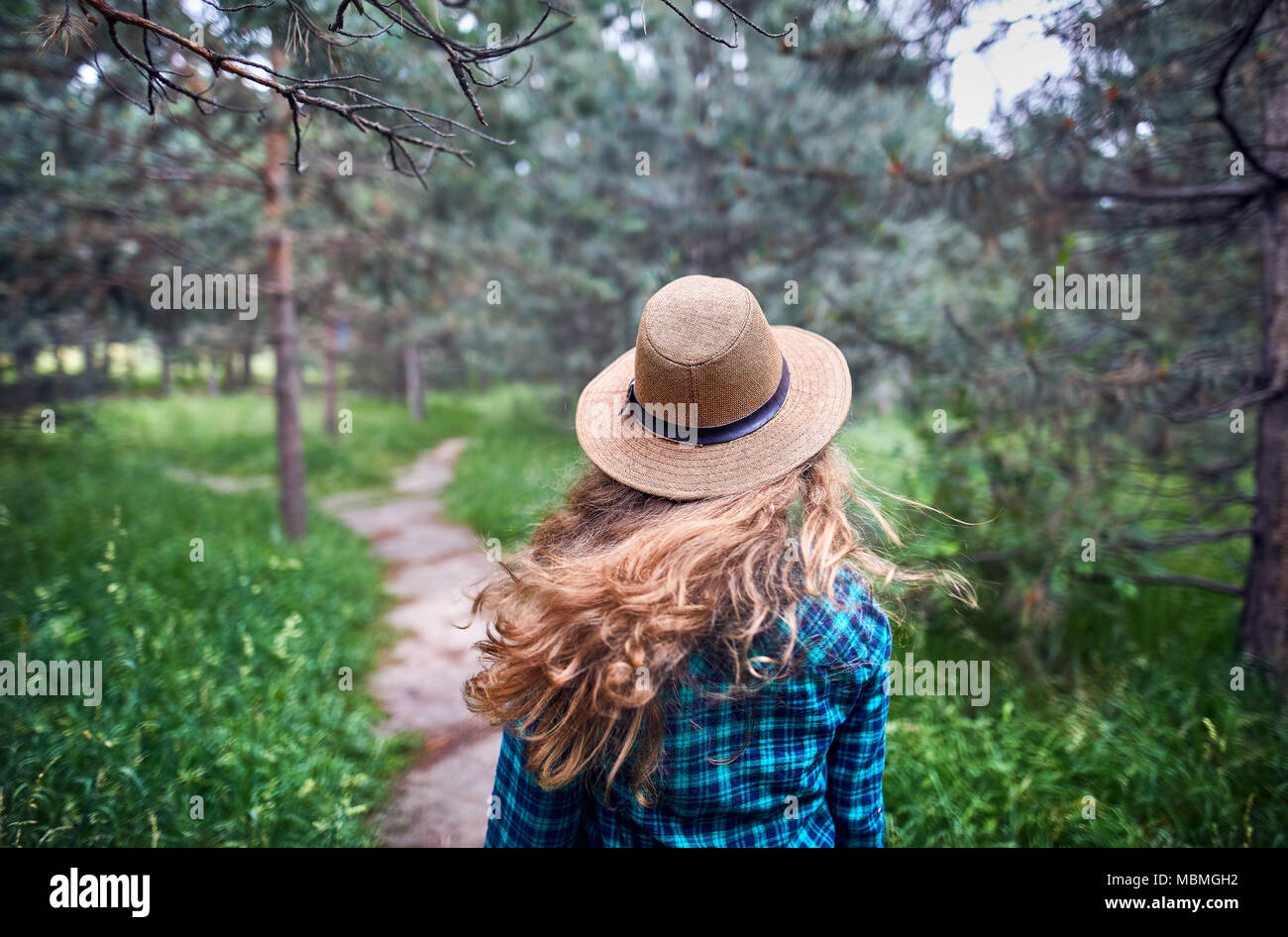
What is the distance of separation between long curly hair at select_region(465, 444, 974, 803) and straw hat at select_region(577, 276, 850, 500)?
8cm

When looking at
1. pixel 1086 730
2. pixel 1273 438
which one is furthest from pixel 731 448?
pixel 1273 438

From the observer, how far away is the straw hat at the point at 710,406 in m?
1.43

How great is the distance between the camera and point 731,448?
4.86 feet

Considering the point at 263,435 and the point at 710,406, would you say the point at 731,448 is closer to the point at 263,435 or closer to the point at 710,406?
the point at 710,406

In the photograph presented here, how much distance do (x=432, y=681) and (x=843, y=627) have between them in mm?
4151

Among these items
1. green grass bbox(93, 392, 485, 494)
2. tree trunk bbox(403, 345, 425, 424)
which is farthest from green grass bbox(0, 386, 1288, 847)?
tree trunk bbox(403, 345, 425, 424)

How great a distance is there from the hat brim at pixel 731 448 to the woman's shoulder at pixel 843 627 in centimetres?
28

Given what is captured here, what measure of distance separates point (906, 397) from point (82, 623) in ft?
19.5

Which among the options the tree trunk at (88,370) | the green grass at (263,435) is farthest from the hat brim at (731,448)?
the green grass at (263,435)

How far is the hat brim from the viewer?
144 centimetres

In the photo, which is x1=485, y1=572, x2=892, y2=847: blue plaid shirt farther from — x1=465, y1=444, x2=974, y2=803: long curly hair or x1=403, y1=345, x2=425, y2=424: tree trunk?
x1=403, y1=345, x2=425, y2=424: tree trunk

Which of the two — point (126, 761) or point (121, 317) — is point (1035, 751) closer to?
point (126, 761)

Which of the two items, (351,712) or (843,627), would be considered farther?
(351,712)
